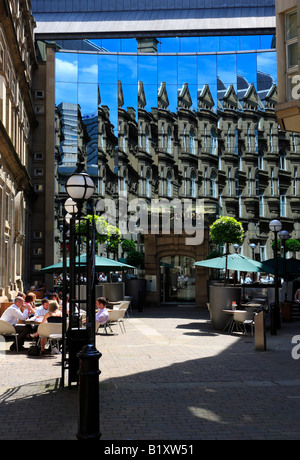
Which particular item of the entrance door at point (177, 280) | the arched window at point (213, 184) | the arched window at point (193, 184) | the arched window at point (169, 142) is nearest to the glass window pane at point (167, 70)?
the arched window at point (169, 142)

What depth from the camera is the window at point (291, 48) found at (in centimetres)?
1823

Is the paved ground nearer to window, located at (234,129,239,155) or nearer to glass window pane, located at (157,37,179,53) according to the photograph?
window, located at (234,129,239,155)

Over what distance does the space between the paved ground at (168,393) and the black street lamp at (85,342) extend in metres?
0.70

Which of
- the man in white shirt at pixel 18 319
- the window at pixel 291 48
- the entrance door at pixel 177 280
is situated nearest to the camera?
the man in white shirt at pixel 18 319

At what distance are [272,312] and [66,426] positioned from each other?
13.3 metres

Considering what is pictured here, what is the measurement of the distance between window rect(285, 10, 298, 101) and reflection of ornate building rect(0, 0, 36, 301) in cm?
1113

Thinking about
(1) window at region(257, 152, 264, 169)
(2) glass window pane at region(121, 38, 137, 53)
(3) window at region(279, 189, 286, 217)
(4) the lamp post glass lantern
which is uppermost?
(2) glass window pane at region(121, 38, 137, 53)

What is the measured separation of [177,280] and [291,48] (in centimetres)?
1910

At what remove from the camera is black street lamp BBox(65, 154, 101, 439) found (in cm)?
601

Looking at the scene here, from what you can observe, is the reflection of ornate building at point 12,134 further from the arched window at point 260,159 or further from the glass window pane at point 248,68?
the arched window at point 260,159

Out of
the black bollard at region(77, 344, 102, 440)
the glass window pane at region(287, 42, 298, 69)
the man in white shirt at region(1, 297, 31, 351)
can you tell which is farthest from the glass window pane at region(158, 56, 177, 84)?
the black bollard at region(77, 344, 102, 440)

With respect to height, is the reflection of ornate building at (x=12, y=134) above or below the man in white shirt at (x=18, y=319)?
above
